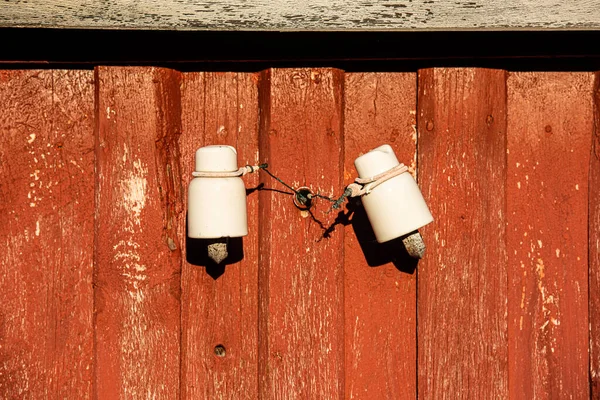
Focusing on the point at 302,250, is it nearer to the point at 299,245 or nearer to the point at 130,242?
the point at 299,245

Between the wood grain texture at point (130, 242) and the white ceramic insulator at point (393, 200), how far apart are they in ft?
1.93

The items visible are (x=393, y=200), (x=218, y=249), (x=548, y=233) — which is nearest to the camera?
(x=393, y=200)

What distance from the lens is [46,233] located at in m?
1.28

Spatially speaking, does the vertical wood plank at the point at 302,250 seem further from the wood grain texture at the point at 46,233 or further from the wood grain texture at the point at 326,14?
the wood grain texture at the point at 46,233

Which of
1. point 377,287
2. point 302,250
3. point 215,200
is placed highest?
point 215,200

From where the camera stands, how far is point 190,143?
130 centimetres

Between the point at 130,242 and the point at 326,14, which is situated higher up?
the point at 326,14

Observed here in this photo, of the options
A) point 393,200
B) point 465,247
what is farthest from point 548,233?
point 393,200

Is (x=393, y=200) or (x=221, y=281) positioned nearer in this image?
(x=393, y=200)

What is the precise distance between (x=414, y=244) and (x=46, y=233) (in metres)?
1.03

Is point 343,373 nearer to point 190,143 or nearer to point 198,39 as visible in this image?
point 190,143

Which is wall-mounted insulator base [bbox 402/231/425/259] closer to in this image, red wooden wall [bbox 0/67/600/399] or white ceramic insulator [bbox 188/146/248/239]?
red wooden wall [bbox 0/67/600/399]

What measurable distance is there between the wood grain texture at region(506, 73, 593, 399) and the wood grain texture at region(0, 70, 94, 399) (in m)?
1.23

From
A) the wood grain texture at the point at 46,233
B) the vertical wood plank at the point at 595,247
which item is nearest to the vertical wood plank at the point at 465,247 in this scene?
the vertical wood plank at the point at 595,247
